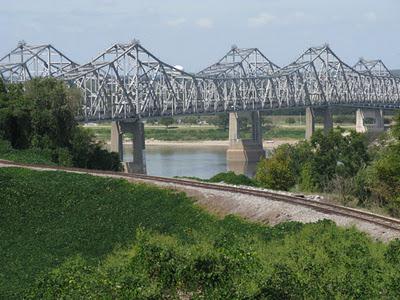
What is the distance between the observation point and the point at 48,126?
49094 millimetres

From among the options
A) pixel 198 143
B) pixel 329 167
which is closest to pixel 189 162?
pixel 198 143

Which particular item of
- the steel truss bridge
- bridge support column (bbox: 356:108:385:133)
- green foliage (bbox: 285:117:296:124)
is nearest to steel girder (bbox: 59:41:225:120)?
the steel truss bridge

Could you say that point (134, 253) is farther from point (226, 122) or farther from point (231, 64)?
point (226, 122)

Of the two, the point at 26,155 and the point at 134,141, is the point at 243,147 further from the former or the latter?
Result: the point at 26,155

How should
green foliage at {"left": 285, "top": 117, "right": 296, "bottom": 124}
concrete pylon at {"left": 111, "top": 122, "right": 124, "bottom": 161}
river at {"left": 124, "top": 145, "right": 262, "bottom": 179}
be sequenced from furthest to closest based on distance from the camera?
green foliage at {"left": 285, "top": 117, "right": 296, "bottom": 124}, river at {"left": 124, "top": 145, "right": 262, "bottom": 179}, concrete pylon at {"left": 111, "top": 122, "right": 124, "bottom": 161}

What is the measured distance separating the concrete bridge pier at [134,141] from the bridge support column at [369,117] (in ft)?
176

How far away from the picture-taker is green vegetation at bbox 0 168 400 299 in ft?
45.4

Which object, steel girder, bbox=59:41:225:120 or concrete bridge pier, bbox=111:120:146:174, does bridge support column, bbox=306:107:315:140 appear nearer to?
steel girder, bbox=59:41:225:120

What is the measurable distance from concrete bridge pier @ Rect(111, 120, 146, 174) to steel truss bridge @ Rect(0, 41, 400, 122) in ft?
3.49

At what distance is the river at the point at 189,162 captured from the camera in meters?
76.6

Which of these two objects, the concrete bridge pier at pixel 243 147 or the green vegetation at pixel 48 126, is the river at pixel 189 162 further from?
the green vegetation at pixel 48 126

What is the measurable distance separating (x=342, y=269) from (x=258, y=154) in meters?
86.4

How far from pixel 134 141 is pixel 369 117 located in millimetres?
72851

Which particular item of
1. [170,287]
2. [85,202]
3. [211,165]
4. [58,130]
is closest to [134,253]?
[170,287]
